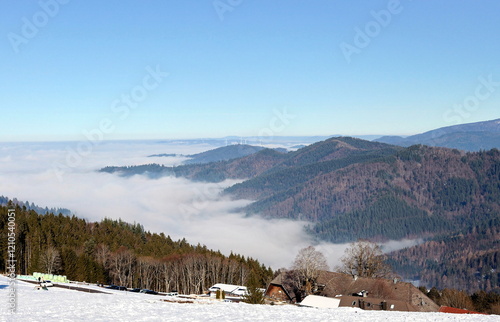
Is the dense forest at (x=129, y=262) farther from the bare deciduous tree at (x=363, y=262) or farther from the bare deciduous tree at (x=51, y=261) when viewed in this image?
the bare deciduous tree at (x=363, y=262)

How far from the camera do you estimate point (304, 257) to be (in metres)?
108

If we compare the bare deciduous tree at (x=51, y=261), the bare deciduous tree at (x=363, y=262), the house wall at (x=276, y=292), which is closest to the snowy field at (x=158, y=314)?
the house wall at (x=276, y=292)

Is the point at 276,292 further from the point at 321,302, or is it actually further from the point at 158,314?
the point at 158,314

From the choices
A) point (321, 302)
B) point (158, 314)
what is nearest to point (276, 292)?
point (321, 302)

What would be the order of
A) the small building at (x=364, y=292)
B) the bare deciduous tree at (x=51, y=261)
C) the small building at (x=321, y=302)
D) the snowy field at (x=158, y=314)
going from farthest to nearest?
the bare deciduous tree at (x=51, y=261), the small building at (x=364, y=292), the small building at (x=321, y=302), the snowy field at (x=158, y=314)

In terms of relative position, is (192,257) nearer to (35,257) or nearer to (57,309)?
(35,257)

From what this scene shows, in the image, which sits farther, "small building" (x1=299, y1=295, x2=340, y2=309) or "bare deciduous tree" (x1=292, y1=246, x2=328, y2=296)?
"bare deciduous tree" (x1=292, y1=246, x2=328, y2=296)

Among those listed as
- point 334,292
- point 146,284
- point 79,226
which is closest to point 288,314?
point 334,292

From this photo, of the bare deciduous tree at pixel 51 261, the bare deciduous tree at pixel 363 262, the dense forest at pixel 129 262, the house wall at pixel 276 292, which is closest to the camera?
the house wall at pixel 276 292

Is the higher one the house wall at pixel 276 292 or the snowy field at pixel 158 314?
the snowy field at pixel 158 314

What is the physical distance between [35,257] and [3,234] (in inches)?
1063

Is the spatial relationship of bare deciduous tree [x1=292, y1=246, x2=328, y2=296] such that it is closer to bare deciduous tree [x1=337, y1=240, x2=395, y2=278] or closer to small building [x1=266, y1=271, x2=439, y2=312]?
small building [x1=266, y1=271, x2=439, y2=312]

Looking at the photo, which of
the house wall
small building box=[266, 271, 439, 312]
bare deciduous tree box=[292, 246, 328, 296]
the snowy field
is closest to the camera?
the snowy field

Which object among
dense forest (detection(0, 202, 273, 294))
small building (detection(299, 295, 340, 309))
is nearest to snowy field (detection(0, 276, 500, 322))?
small building (detection(299, 295, 340, 309))
